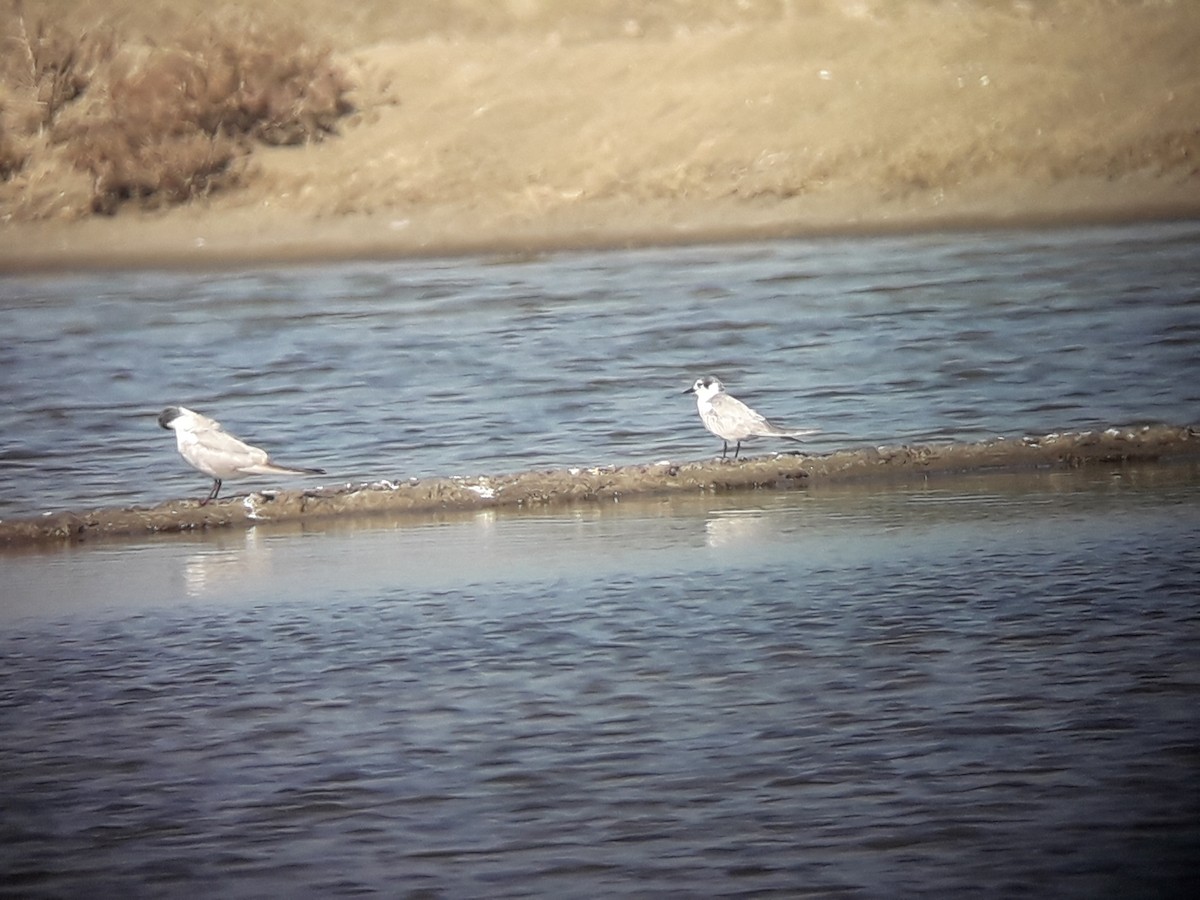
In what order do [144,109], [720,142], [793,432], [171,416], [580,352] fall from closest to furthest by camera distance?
[171,416] → [793,432] → [580,352] → [720,142] → [144,109]

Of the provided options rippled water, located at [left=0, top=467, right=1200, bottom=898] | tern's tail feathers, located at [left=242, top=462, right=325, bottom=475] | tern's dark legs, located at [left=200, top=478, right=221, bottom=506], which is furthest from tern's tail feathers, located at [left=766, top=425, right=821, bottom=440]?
tern's dark legs, located at [left=200, top=478, right=221, bottom=506]

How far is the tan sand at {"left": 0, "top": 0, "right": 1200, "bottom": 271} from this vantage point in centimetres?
2134

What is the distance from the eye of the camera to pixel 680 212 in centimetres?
2147

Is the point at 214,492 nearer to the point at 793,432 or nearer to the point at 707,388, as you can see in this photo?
the point at 707,388

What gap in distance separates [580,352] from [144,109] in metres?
10.0

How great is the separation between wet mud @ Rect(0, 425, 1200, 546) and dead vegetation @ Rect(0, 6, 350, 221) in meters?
12.7

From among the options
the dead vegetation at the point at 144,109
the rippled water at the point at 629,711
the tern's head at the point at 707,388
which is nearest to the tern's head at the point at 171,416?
the rippled water at the point at 629,711

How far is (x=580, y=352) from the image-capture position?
1516 cm

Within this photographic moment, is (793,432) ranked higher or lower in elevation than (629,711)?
higher

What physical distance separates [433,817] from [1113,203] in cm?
1714

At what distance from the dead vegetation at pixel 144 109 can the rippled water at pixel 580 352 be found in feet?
5.61

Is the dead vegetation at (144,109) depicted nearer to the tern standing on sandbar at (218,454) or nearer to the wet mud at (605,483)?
the tern standing on sandbar at (218,454)

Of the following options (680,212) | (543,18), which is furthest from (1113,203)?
(543,18)

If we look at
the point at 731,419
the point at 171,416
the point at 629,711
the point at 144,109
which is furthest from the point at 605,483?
→ the point at 144,109
